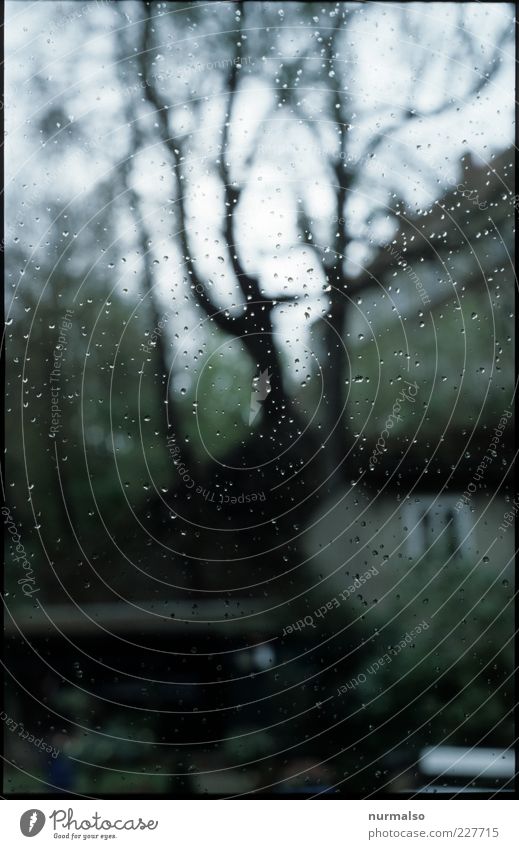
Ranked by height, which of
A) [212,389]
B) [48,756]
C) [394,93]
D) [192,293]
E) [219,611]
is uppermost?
[394,93]

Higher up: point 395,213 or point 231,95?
point 231,95

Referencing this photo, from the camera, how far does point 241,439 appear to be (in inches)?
35.9

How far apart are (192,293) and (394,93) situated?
398 millimetres

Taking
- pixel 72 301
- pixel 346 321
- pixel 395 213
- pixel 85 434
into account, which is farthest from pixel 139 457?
pixel 395 213

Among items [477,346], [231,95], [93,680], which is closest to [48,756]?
[93,680]

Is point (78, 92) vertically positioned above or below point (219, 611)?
above

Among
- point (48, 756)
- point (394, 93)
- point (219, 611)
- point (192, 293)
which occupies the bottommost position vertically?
point (48, 756)

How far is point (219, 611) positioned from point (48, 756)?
31 centimetres

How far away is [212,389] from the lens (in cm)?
91

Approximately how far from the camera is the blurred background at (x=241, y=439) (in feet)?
2.97

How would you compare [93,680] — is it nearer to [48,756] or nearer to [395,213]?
[48,756]

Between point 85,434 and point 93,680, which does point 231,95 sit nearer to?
point 85,434

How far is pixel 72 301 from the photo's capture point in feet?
2.98

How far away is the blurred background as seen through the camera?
90 centimetres
